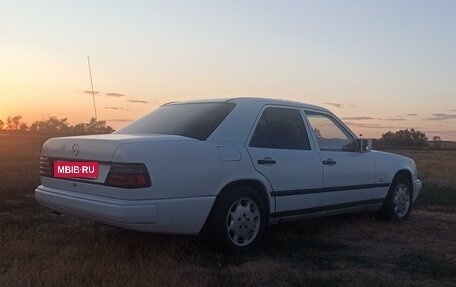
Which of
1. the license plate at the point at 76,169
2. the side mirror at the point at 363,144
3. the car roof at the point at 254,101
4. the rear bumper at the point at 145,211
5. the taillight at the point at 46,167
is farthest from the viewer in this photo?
the side mirror at the point at 363,144

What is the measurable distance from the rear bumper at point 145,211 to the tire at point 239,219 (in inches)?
5.8

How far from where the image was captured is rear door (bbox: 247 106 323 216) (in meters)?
6.03

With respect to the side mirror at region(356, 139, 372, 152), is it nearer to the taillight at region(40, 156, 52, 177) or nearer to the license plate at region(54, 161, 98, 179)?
the license plate at region(54, 161, 98, 179)

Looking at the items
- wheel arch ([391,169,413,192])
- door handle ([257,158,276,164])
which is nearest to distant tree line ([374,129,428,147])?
wheel arch ([391,169,413,192])

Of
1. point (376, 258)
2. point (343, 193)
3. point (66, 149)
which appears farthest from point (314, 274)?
point (66, 149)

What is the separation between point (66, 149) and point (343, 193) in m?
3.28

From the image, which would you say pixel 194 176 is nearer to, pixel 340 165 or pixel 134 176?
pixel 134 176

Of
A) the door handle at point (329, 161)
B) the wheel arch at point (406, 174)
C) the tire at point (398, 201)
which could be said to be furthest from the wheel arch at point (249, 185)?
the wheel arch at point (406, 174)

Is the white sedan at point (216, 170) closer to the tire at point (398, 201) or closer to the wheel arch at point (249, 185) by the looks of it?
the wheel arch at point (249, 185)

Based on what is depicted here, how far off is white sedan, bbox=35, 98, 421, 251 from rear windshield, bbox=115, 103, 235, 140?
0.01m

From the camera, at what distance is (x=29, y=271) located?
4590mm

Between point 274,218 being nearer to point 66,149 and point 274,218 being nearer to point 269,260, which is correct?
point 269,260

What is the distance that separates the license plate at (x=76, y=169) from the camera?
5.31m

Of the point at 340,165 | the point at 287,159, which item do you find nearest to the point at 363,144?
the point at 340,165
